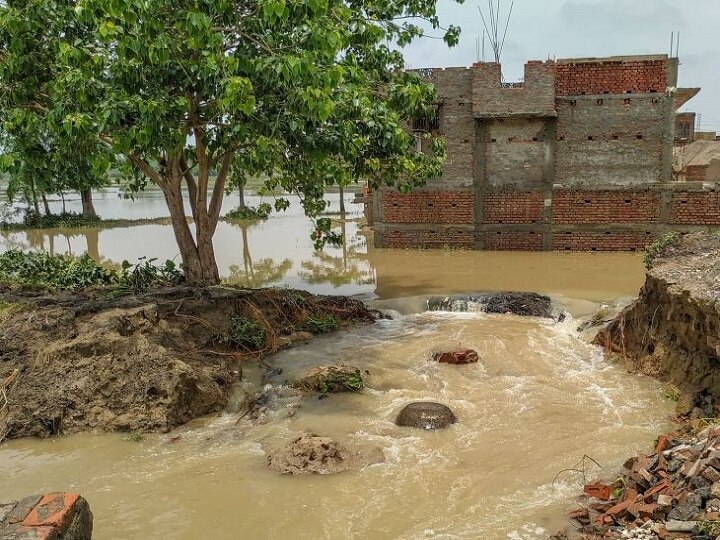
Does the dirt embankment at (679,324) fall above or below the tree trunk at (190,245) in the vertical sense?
below

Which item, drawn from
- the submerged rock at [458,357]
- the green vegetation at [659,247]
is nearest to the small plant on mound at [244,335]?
the submerged rock at [458,357]

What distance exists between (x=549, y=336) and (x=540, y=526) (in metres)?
5.42

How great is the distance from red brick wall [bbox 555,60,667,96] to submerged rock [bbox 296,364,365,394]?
11326 mm

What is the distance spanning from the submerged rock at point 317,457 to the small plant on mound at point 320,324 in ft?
13.3

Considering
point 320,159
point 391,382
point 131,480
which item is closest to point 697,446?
point 391,382

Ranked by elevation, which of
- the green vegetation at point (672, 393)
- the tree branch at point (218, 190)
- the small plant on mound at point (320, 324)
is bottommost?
the green vegetation at point (672, 393)

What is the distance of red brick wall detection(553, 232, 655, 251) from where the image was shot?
1580 cm

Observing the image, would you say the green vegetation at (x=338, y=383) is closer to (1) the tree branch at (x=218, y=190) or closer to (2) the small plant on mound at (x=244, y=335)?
(2) the small plant on mound at (x=244, y=335)

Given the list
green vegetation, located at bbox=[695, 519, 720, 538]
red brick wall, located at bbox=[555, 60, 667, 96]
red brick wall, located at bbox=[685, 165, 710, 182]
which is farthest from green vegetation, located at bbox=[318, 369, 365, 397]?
red brick wall, located at bbox=[685, 165, 710, 182]

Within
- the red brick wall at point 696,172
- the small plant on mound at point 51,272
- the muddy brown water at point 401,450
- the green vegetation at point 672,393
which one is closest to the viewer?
the muddy brown water at point 401,450

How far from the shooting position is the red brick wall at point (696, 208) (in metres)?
15.1

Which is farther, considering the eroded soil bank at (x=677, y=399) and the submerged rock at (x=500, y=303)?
the submerged rock at (x=500, y=303)

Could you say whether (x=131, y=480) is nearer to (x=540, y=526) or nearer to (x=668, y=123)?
(x=540, y=526)

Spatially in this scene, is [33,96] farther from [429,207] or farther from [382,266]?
[429,207]
